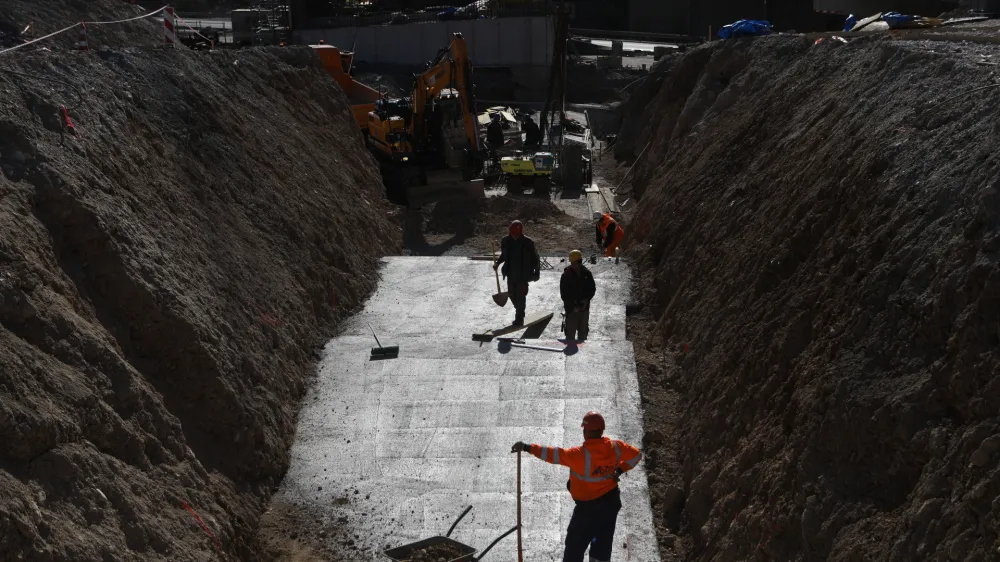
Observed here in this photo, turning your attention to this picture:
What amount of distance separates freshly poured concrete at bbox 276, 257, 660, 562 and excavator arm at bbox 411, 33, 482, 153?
32.1ft

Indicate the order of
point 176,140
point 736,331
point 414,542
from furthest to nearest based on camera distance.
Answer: point 176,140, point 736,331, point 414,542

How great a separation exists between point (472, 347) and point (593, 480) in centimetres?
591

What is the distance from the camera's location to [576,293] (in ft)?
45.7

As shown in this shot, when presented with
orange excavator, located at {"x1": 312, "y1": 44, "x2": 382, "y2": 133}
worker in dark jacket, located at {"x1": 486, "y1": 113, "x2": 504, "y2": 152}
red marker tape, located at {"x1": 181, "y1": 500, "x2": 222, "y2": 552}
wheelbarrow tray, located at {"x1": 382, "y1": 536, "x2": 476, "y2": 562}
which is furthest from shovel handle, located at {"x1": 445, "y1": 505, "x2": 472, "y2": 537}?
Answer: worker in dark jacket, located at {"x1": 486, "y1": 113, "x2": 504, "y2": 152}

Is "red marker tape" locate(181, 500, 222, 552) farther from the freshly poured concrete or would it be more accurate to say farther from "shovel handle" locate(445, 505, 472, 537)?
"shovel handle" locate(445, 505, 472, 537)

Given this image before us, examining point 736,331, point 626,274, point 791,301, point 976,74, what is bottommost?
point 626,274

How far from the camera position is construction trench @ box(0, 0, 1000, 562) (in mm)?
7207

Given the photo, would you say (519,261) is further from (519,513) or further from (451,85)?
(451,85)

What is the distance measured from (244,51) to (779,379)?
15019mm

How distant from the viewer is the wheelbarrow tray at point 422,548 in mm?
9188

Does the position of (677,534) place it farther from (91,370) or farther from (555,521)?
(91,370)

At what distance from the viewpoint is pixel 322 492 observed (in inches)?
415

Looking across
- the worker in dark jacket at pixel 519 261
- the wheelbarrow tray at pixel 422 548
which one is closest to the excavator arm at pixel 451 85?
the worker in dark jacket at pixel 519 261

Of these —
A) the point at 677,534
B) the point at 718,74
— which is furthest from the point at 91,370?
the point at 718,74
